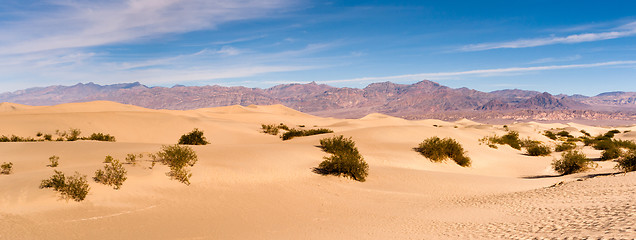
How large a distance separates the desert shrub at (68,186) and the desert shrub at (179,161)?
240 cm

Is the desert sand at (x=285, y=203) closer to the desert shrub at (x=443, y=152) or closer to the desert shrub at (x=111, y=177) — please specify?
the desert shrub at (x=111, y=177)

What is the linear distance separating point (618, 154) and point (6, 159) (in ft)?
100

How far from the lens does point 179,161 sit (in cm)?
1138

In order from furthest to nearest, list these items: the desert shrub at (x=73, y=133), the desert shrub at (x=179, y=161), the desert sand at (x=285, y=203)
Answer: the desert shrub at (x=73, y=133) → the desert shrub at (x=179, y=161) → the desert sand at (x=285, y=203)

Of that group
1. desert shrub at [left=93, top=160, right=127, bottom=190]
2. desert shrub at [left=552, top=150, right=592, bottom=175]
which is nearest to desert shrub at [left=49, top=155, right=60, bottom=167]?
desert shrub at [left=93, top=160, right=127, bottom=190]

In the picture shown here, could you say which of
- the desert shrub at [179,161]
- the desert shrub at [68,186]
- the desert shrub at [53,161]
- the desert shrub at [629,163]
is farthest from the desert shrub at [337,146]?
the desert shrub at [629,163]

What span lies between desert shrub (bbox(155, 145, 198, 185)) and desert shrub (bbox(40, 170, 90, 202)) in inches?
94.4

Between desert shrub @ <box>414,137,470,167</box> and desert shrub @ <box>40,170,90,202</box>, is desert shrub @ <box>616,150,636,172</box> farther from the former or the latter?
desert shrub @ <box>40,170,90,202</box>

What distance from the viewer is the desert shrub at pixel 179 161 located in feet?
34.6

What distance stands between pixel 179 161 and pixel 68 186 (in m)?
3.33

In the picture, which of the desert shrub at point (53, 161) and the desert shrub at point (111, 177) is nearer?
the desert shrub at point (111, 177)

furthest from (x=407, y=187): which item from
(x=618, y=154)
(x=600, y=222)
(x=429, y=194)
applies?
(x=618, y=154)

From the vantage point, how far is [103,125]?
29.9 m

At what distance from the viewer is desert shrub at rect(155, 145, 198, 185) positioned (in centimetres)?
1055
